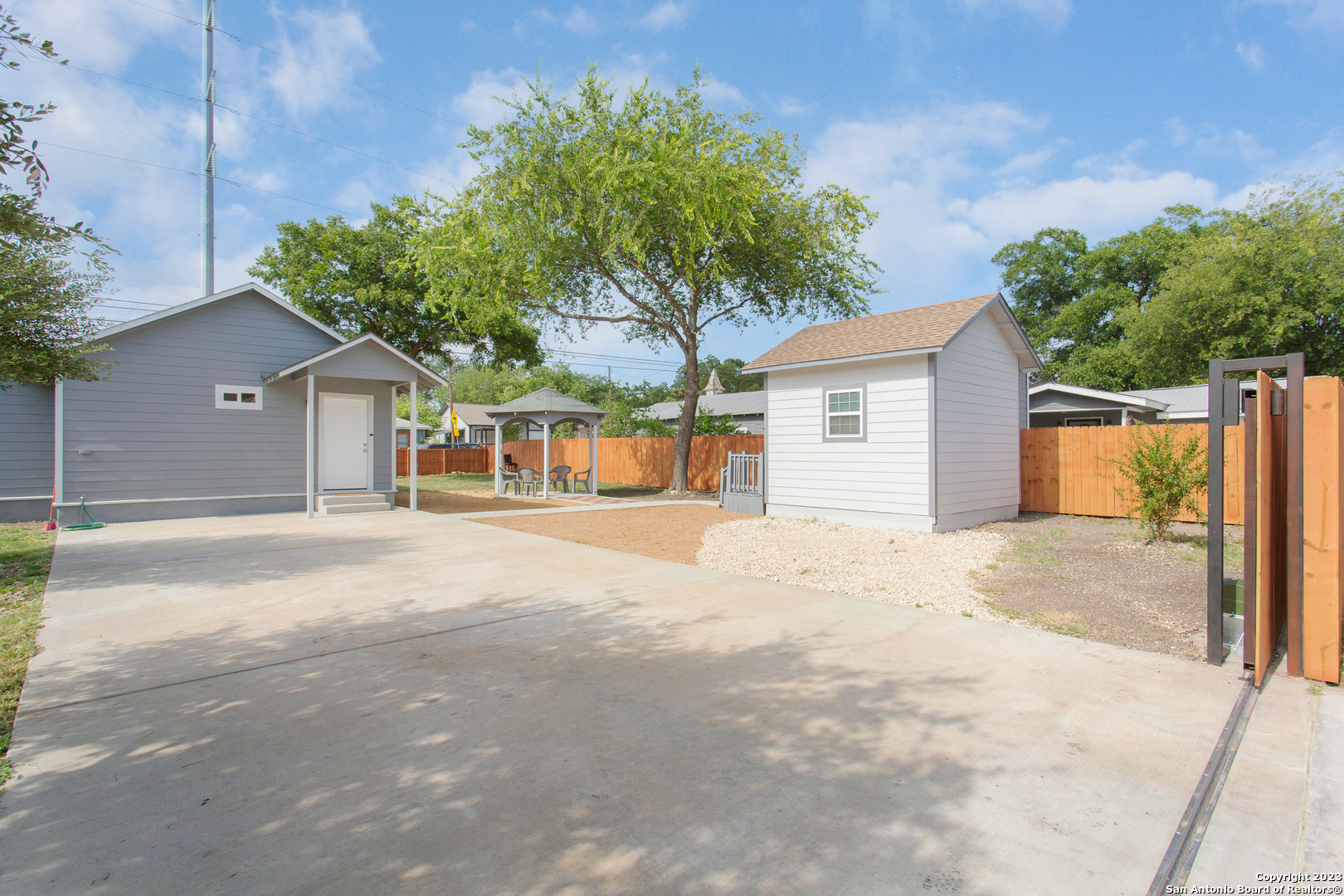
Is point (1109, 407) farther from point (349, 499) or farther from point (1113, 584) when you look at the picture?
point (349, 499)

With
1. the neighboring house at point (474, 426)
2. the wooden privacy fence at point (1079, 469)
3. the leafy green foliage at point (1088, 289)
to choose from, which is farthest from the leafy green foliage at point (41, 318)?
the neighboring house at point (474, 426)

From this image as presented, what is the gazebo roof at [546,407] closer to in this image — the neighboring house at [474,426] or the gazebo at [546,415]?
the gazebo at [546,415]

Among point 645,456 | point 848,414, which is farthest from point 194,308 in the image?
point 645,456

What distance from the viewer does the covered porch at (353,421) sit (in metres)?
12.5

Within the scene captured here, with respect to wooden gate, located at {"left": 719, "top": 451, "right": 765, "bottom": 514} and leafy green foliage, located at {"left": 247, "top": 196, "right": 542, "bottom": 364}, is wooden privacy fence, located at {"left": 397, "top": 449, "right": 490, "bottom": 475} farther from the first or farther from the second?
wooden gate, located at {"left": 719, "top": 451, "right": 765, "bottom": 514}

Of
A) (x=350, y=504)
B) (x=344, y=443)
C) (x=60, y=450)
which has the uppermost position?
(x=344, y=443)

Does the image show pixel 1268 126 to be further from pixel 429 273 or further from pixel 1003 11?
pixel 429 273

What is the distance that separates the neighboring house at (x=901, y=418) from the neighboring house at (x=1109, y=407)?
967 centimetres

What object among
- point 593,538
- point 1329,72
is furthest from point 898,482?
point 1329,72

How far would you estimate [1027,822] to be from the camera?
239cm

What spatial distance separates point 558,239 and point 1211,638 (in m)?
14.1

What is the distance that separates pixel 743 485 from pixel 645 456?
9.26 m

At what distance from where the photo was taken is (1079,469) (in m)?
12.2

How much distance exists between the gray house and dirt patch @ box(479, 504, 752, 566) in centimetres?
403
